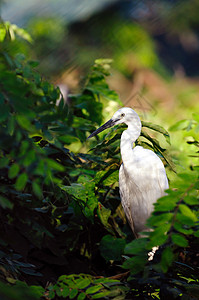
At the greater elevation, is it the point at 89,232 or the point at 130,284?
the point at 130,284

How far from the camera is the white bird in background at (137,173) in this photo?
1134mm

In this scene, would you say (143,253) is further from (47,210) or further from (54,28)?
(54,28)

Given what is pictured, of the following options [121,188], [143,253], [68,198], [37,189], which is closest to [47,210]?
[68,198]

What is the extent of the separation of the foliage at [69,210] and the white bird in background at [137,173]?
0.05 m

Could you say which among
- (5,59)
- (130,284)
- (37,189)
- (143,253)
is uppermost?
(5,59)

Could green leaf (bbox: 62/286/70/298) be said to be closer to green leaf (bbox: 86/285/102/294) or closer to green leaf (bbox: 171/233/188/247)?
green leaf (bbox: 86/285/102/294)

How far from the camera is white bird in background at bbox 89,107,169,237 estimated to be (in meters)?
1.13

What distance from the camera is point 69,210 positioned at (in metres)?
1.27

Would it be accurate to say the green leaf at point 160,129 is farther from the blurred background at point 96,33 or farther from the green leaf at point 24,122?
the green leaf at point 24,122

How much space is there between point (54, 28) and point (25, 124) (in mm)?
487

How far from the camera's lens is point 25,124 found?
54 cm

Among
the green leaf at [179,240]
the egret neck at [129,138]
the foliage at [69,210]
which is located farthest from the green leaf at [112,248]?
the green leaf at [179,240]

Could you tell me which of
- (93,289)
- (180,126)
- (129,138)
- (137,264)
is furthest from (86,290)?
(180,126)

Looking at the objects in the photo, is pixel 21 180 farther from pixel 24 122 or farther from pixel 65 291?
pixel 65 291
